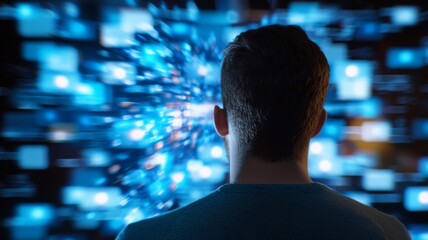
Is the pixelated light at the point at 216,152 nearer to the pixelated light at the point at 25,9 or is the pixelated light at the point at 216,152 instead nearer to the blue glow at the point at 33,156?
the blue glow at the point at 33,156

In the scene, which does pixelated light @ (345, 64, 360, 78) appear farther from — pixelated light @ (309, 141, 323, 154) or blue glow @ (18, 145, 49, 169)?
blue glow @ (18, 145, 49, 169)

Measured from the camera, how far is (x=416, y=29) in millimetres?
1398

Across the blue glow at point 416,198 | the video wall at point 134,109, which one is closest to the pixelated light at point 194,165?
the video wall at point 134,109

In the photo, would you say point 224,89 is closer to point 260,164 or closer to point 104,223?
point 260,164

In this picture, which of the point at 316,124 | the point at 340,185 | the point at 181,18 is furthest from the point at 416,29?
the point at 316,124

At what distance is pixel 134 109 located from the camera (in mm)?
1344

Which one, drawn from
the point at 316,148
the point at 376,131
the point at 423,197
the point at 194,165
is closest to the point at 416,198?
the point at 423,197

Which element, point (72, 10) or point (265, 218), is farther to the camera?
point (72, 10)

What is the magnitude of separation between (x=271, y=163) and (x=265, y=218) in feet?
0.36

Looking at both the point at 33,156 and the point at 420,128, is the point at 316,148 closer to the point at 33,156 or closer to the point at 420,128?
the point at 420,128

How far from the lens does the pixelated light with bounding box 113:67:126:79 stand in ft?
4.41

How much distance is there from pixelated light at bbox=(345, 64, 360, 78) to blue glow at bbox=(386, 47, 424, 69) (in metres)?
0.11

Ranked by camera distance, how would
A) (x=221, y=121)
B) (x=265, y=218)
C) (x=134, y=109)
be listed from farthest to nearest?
(x=134, y=109), (x=221, y=121), (x=265, y=218)

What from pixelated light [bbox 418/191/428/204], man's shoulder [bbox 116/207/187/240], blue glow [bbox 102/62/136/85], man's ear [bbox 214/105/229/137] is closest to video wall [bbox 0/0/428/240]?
blue glow [bbox 102/62/136/85]
